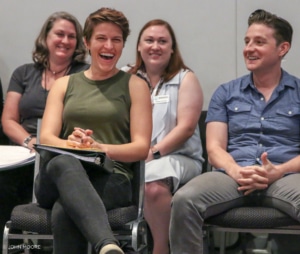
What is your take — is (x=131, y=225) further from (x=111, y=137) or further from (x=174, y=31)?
(x=174, y=31)

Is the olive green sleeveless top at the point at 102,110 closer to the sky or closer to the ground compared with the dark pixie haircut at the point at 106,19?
closer to the ground

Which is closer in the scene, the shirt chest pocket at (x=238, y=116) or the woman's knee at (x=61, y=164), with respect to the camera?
the woman's knee at (x=61, y=164)

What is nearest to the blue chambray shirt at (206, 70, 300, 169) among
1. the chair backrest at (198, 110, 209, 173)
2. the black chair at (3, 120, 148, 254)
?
the chair backrest at (198, 110, 209, 173)

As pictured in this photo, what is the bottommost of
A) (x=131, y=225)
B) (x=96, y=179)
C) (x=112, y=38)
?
(x=131, y=225)

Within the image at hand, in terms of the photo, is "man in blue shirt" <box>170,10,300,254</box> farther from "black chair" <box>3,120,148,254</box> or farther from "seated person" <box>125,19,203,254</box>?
"seated person" <box>125,19,203,254</box>

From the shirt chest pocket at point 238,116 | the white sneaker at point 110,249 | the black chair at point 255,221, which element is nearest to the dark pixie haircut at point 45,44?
the shirt chest pocket at point 238,116

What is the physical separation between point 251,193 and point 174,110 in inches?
33.1

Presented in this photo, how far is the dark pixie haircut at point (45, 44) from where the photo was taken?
3926mm

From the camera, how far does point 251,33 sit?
128 inches

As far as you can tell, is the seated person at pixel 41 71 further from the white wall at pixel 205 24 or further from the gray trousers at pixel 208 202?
the gray trousers at pixel 208 202

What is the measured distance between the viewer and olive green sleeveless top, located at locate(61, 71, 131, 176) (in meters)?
2.94

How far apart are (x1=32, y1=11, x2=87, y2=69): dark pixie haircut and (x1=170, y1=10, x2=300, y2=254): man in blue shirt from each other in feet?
3.39

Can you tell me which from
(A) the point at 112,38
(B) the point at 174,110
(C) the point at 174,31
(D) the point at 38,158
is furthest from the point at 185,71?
(D) the point at 38,158

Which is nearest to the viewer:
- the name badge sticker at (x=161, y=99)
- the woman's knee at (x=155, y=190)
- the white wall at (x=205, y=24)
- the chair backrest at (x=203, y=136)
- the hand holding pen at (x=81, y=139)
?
the hand holding pen at (x=81, y=139)
